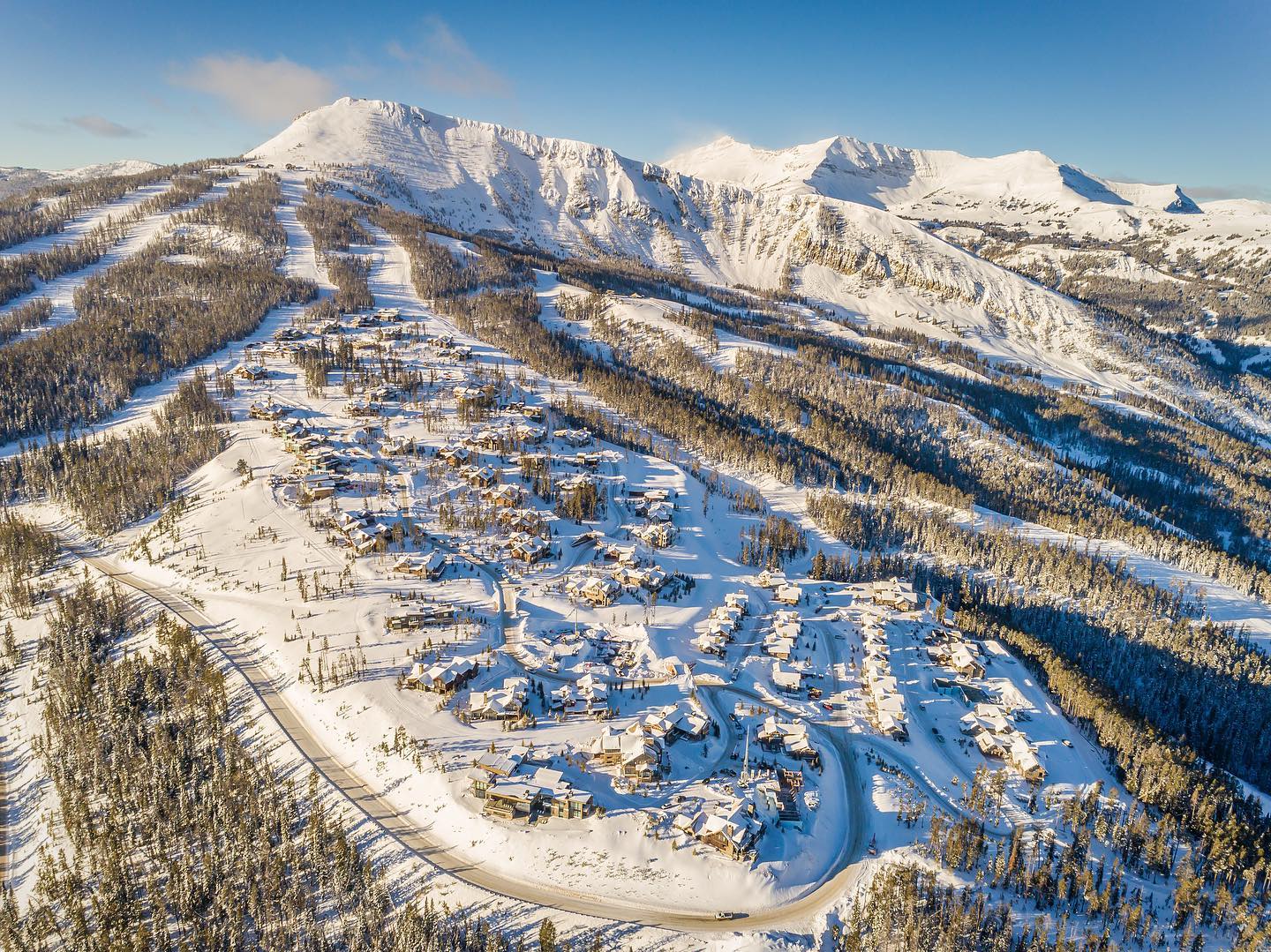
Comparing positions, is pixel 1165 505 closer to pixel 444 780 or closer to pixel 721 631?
pixel 721 631

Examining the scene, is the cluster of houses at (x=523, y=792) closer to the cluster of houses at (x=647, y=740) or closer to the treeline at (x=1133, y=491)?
the cluster of houses at (x=647, y=740)

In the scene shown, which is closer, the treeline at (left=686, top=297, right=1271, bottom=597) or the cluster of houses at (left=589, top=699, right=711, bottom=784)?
the cluster of houses at (left=589, top=699, right=711, bottom=784)

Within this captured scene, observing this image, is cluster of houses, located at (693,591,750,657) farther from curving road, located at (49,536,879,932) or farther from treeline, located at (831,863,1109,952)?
treeline, located at (831,863,1109,952)

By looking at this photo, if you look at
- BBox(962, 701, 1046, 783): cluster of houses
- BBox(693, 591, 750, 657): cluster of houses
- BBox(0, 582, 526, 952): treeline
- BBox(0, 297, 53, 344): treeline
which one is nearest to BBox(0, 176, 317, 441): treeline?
BBox(0, 297, 53, 344): treeline

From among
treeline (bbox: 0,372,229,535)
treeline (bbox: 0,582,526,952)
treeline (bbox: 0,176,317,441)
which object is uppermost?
treeline (bbox: 0,176,317,441)

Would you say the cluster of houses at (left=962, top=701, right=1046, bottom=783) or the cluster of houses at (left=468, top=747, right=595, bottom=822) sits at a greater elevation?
the cluster of houses at (left=468, top=747, right=595, bottom=822)

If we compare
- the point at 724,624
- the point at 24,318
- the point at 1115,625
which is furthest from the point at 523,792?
the point at 24,318

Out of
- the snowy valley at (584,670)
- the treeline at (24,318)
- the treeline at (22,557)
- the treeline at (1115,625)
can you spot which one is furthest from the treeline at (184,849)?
the treeline at (24,318)
